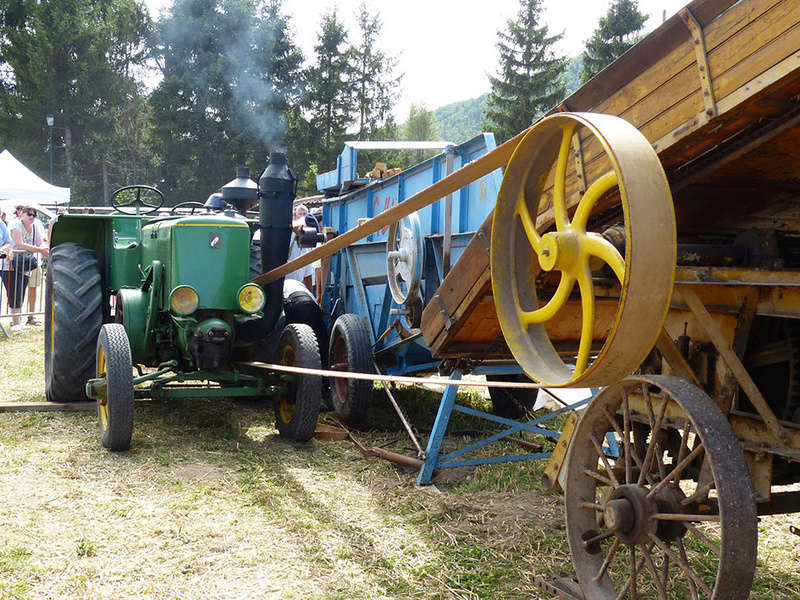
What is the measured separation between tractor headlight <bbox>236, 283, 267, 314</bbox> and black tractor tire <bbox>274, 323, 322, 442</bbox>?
0.34 m

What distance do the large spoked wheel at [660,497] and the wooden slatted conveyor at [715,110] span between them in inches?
31.3

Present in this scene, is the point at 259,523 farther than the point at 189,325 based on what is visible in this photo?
No

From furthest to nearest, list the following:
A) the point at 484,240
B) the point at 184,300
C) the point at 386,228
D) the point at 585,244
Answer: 1. the point at 386,228
2. the point at 184,300
3. the point at 484,240
4. the point at 585,244

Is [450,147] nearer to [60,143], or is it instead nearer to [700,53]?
[700,53]

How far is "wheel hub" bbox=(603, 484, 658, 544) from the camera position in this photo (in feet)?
8.37

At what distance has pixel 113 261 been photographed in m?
6.20

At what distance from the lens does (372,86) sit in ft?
134

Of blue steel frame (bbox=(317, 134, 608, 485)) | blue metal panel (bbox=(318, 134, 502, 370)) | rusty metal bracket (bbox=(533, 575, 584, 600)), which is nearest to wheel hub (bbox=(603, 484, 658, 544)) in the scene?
rusty metal bracket (bbox=(533, 575, 584, 600))

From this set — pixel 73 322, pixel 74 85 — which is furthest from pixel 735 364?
pixel 74 85

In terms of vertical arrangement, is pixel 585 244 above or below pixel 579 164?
below

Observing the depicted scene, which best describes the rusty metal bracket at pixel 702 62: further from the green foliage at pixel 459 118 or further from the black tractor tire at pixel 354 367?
the green foliage at pixel 459 118

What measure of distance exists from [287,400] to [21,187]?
58.7 feet

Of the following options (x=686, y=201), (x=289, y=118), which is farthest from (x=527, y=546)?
(x=289, y=118)

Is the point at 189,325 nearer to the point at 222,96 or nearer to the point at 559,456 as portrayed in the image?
the point at 559,456
